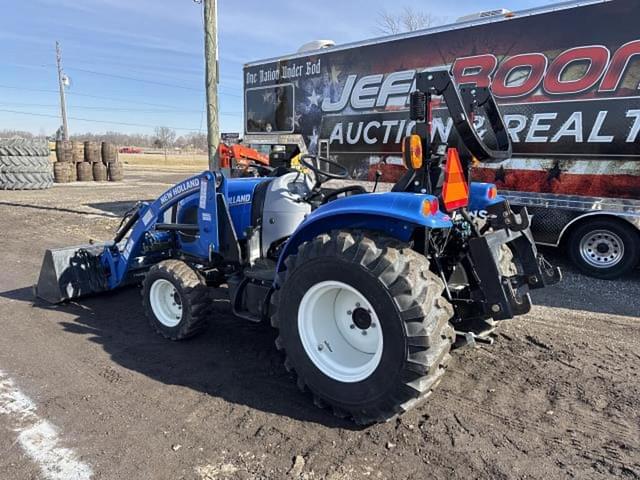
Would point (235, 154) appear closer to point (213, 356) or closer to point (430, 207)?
point (213, 356)

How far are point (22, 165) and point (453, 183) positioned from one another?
57.2ft

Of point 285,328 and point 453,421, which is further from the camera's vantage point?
point 285,328

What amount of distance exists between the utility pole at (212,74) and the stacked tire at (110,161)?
41.9 ft

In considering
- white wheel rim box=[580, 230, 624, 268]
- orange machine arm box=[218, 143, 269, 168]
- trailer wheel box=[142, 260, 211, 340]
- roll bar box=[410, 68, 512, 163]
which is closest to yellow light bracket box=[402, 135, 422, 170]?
roll bar box=[410, 68, 512, 163]

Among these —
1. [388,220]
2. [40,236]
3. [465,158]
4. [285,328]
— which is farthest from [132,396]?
[40,236]

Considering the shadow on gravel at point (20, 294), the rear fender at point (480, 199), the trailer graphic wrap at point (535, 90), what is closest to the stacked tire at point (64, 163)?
the trailer graphic wrap at point (535, 90)

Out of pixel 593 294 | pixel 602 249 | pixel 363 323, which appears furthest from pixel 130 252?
pixel 602 249

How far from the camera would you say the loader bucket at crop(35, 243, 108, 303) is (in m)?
4.76

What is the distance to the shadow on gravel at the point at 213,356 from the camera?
3127 mm

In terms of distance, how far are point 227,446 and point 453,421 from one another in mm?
1334

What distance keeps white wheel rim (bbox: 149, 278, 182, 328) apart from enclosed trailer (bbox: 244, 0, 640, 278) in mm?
4253

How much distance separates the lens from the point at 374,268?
8.62 feet

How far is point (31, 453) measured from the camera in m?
2.59

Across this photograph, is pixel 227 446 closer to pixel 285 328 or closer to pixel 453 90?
pixel 285 328
